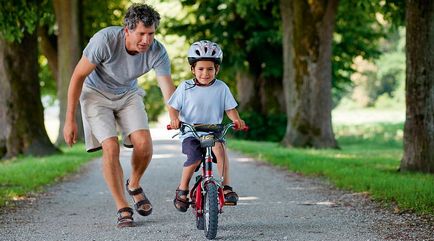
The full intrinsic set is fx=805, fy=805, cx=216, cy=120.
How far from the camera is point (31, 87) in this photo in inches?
731

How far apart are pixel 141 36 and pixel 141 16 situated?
17 cm

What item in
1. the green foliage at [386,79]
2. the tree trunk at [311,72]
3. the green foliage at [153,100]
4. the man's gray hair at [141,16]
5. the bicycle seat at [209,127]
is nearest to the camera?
the bicycle seat at [209,127]

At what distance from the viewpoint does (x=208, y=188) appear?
6566 mm

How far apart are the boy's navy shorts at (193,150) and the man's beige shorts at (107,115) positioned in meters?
0.66

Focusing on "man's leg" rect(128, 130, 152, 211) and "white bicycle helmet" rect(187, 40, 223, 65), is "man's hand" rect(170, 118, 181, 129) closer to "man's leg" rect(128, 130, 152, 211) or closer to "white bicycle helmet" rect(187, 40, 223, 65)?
"white bicycle helmet" rect(187, 40, 223, 65)

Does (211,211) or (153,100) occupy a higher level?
(153,100)

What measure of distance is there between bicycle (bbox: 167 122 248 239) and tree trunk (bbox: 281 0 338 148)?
1431 cm

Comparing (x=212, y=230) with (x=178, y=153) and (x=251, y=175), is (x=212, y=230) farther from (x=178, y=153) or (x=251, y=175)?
(x=178, y=153)

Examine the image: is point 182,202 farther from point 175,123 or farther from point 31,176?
point 31,176

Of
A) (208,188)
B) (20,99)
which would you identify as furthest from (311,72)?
(208,188)

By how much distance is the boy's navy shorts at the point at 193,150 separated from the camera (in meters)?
6.98

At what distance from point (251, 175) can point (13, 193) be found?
14.4 ft

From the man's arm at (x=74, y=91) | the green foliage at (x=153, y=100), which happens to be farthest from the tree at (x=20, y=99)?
the green foliage at (x=153, y=100)

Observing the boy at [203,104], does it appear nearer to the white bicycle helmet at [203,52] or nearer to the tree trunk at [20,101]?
the white bicycle helmet at [203,52]
